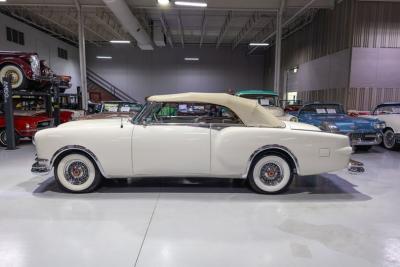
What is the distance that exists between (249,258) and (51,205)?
2740 millimetres

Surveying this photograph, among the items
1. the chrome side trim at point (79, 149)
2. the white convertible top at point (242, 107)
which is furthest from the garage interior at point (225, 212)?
the white convertible top at point (242, 107)

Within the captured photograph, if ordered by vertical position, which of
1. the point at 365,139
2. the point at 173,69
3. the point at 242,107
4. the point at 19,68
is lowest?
the point at 365,139

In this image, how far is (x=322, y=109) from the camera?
891 centimetres

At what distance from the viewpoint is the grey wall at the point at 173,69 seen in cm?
2662

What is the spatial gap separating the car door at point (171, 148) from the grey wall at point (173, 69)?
2286 centimetres

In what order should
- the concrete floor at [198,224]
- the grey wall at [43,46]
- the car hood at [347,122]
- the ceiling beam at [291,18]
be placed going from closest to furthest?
the concrete floor at [198,224] < the car hood at [347,122] < the ceiling beam at [291,18] < the grey wall at [43,46]

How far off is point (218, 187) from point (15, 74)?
771cm

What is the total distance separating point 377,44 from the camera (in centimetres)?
1297

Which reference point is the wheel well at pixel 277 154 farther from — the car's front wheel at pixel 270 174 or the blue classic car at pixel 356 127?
the blue classic car at pixel 356 127

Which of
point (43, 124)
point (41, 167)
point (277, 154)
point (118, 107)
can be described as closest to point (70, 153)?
point (41, 167)

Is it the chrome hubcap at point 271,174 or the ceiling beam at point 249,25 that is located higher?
the ceiling beam at point 249,25

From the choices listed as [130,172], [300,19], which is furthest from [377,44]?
[130,172]

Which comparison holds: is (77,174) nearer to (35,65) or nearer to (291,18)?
(35,65)

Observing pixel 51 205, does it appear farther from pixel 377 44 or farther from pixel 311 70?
pixel 311 70
